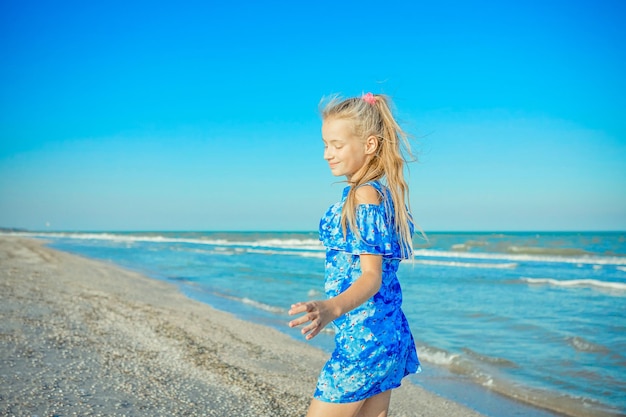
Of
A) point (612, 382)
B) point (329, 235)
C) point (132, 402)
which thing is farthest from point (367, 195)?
point (612, 382)

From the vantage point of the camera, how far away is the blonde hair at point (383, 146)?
2.21 m

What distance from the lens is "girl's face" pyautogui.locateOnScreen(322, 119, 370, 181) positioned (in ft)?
7.54

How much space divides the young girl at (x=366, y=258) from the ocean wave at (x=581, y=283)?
14409 mm

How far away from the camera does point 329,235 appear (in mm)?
2170

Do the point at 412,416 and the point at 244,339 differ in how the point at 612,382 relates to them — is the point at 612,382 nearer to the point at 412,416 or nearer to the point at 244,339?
the point at 412,416

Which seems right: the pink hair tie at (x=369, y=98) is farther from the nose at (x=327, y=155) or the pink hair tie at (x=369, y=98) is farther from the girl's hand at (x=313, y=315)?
the girl's hand at (x=313, y=315)

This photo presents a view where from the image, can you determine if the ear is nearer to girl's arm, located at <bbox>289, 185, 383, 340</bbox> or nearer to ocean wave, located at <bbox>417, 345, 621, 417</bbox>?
girl's arm, located at <bbox>289, 185, 383, 340</bbox>

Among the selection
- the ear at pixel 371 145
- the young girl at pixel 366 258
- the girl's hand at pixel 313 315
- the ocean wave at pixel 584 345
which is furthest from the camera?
the ocean wave at pixel 584 345

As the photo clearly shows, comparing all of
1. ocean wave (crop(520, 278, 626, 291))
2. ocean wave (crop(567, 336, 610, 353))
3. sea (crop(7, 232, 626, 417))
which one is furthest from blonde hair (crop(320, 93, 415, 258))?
ocean wave (crop(520, 278, 626, 291))

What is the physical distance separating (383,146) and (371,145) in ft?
0.19

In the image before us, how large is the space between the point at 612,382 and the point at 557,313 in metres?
4.47

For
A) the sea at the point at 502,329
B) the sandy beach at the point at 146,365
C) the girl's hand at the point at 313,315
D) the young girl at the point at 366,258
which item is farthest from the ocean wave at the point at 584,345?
the girl's hand at the point at 313,315

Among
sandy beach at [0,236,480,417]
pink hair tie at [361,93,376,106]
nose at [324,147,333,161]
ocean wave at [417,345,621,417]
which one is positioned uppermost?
pink hair tie at [361,93,376,106]

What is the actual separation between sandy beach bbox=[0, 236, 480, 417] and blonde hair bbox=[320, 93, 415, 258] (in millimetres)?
2361
